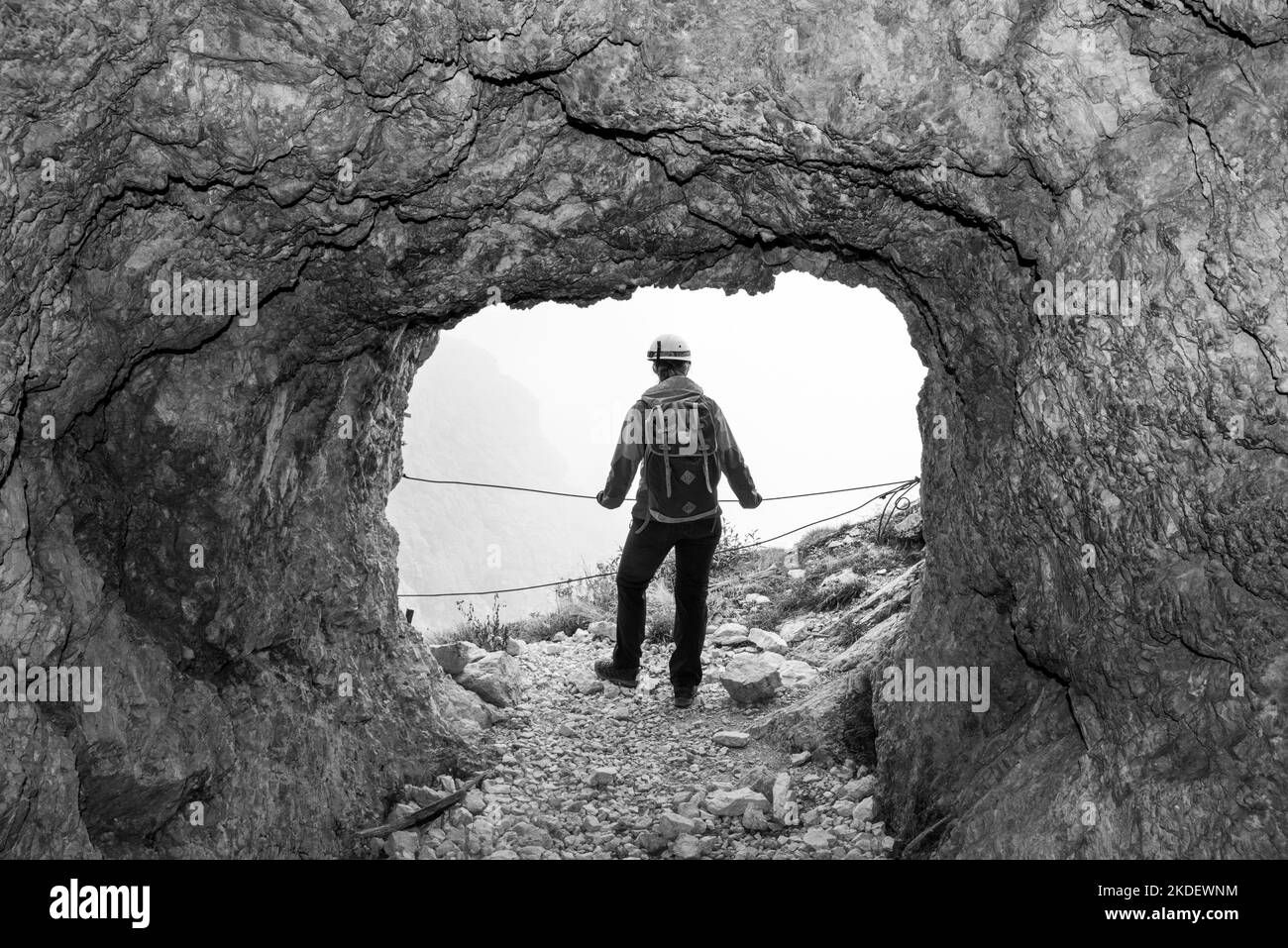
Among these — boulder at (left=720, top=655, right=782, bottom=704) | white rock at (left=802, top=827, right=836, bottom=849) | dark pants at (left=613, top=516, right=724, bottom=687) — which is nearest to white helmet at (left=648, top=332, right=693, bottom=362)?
dark pants at (left=613, top=516, right=724, bottom=687)

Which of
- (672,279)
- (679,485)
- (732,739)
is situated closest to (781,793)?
(732,739)

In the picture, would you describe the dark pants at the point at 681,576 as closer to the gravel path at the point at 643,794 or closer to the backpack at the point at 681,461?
the backpack at the point at 681,461

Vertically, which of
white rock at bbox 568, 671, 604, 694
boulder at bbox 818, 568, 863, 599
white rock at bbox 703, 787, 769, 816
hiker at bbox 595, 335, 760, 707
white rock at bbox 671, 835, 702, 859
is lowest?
white rock at bbox 671, 835, 702, 859

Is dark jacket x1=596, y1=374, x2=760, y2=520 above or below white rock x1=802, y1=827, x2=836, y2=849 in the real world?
above

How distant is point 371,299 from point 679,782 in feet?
12.6

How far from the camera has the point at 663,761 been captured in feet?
22.7

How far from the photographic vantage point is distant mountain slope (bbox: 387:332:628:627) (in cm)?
11706

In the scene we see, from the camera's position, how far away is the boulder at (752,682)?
7.70 meters

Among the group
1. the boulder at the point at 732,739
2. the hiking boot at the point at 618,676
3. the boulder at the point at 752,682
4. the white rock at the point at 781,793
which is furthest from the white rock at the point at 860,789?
the hiking boot at the point at 618,676

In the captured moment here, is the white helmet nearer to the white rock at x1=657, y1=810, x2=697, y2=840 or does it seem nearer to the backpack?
the backpack

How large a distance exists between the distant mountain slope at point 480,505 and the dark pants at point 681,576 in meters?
89.1

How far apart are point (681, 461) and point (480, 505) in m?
133

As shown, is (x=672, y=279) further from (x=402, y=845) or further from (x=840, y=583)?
(x=840, y=583)

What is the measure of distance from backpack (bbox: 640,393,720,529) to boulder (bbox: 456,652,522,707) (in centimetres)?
192
